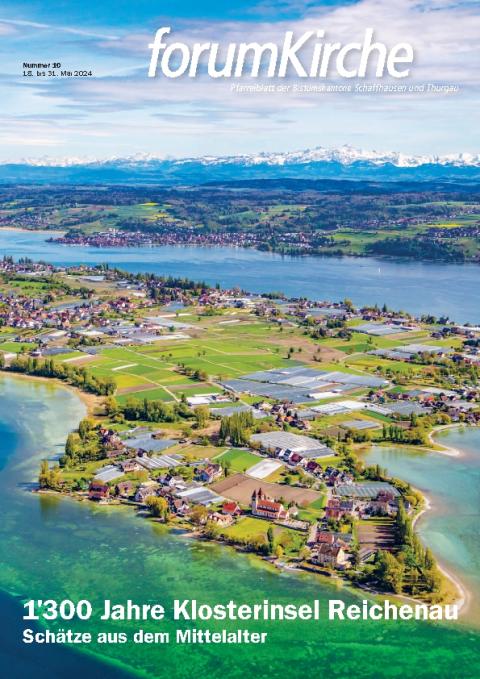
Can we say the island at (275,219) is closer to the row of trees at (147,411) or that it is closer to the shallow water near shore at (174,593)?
the row of trees at (147,411)

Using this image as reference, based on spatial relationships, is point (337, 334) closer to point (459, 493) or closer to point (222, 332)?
point (222, 332)

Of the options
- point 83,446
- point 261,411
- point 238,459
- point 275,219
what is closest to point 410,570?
point 238,459

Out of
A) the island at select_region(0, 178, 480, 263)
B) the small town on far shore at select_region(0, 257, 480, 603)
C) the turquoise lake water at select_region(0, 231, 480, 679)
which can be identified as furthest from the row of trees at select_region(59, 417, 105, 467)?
the island at select_region(0, 178, 480, 263)

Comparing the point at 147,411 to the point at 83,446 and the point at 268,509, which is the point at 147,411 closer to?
the point at 83,446

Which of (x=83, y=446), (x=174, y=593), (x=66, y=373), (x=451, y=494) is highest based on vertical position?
(x=451, y=494)

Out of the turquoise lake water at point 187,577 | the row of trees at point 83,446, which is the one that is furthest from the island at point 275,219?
the turquoise lake water at point 187,577

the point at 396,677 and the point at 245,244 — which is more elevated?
the point at 245,244

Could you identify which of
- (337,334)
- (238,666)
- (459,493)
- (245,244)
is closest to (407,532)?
(459,493)
